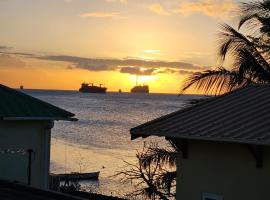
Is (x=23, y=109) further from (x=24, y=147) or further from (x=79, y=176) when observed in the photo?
(x=79, y=176)

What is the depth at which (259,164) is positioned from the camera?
9297mm

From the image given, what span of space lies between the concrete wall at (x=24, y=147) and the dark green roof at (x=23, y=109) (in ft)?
0.96

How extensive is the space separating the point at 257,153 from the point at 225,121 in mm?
1109

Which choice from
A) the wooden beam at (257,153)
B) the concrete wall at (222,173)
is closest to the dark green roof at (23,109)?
the concrete wall at (222,173)

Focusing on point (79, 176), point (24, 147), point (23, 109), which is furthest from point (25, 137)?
point (79, 176)

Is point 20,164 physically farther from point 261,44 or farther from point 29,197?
point 261,44

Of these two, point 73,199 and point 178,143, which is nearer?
point 73,199

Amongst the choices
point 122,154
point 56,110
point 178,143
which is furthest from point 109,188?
point 178,143

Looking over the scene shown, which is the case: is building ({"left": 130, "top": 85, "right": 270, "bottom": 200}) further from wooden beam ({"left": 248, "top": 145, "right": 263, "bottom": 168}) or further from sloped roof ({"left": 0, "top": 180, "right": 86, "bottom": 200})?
sloped roof ({"left": 0, "top": 180, "right": 86, "bottom": 200})

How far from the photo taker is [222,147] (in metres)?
9.98

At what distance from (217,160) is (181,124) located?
98cm

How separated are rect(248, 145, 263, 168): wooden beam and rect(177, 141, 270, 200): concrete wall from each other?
74 millimetres

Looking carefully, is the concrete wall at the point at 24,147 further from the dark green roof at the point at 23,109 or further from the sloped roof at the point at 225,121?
the sloped roof at the point at 225,121

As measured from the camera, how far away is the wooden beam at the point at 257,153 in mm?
9156
